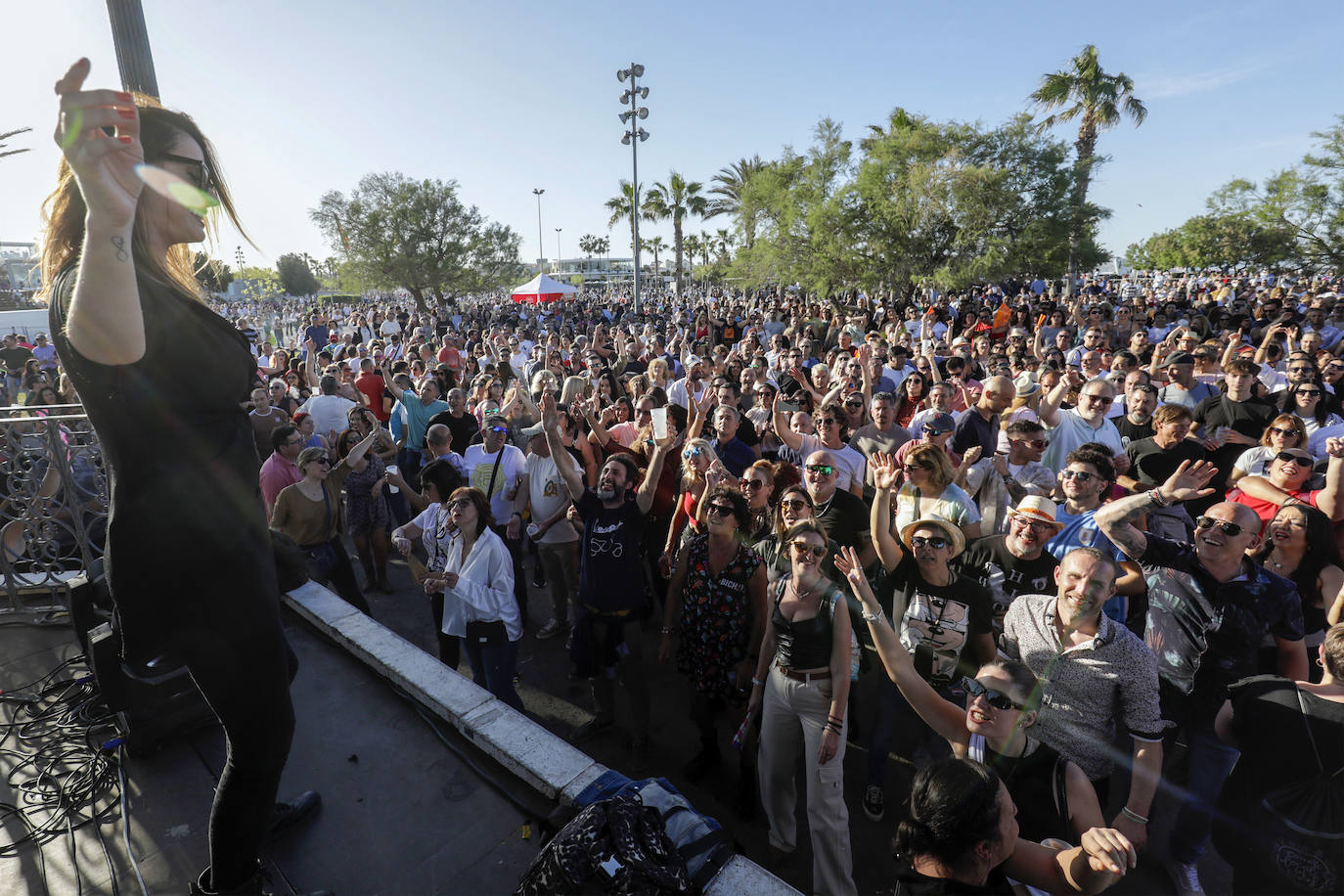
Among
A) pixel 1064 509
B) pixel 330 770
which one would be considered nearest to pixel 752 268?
pixel 1064 509

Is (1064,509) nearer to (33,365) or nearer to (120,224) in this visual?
(120,224)

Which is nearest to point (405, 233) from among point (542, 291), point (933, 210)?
point (542, 291)

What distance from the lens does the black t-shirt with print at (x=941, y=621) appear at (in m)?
3.49

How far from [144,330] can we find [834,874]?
11.5 feet

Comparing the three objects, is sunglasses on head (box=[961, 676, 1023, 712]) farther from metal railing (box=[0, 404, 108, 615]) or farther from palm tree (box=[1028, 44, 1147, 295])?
palm tree (box=[1028, 44, 1147, 295])

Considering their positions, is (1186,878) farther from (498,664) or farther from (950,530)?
(498,664)

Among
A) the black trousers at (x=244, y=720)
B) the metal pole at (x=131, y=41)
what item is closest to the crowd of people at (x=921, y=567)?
the black trousers at (x=244, y=720)

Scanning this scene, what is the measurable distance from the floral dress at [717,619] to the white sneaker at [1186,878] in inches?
94.3

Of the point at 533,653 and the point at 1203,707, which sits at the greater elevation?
the point at 1203,707

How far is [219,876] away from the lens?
1989 millimetres

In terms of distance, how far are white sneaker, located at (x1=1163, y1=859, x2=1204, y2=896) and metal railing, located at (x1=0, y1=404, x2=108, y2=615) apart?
20.9 ft

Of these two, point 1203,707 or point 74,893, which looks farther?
point 1203,707

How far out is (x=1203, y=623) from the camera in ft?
10.5

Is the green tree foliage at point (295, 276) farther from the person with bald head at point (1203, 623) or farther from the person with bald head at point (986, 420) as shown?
the person with bald head at point (1203, 623)
